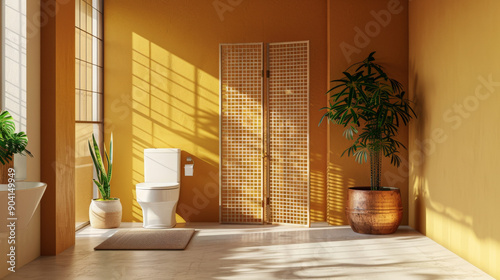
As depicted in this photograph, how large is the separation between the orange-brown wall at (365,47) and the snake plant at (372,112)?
0.16m

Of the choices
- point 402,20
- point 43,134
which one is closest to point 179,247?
point 43,134

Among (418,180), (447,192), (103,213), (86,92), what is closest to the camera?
(447,192)

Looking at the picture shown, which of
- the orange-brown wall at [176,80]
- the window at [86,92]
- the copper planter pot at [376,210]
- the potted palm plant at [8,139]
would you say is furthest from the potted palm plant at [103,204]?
the copper planter pot at [376,210]

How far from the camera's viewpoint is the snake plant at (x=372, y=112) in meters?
5.62

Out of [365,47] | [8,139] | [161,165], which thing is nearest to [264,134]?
[161,165]

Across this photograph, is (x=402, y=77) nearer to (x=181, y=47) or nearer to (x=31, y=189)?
(x=181, y=47)

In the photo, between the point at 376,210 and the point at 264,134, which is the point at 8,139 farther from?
the point at 376,210

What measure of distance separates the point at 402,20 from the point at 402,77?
67 cm

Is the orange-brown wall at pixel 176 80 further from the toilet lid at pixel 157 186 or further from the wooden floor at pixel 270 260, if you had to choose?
the wooden floor at pixel 270 260

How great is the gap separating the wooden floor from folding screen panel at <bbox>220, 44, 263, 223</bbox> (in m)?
0.73

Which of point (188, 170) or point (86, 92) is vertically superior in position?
point (86, 92)

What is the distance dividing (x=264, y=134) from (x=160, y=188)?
4.54ft

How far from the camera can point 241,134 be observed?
6426 millimetres

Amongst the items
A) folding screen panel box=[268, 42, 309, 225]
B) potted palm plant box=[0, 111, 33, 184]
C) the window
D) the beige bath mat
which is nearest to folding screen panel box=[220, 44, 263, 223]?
folding screen panel box=[268, 42, 309, 225]
